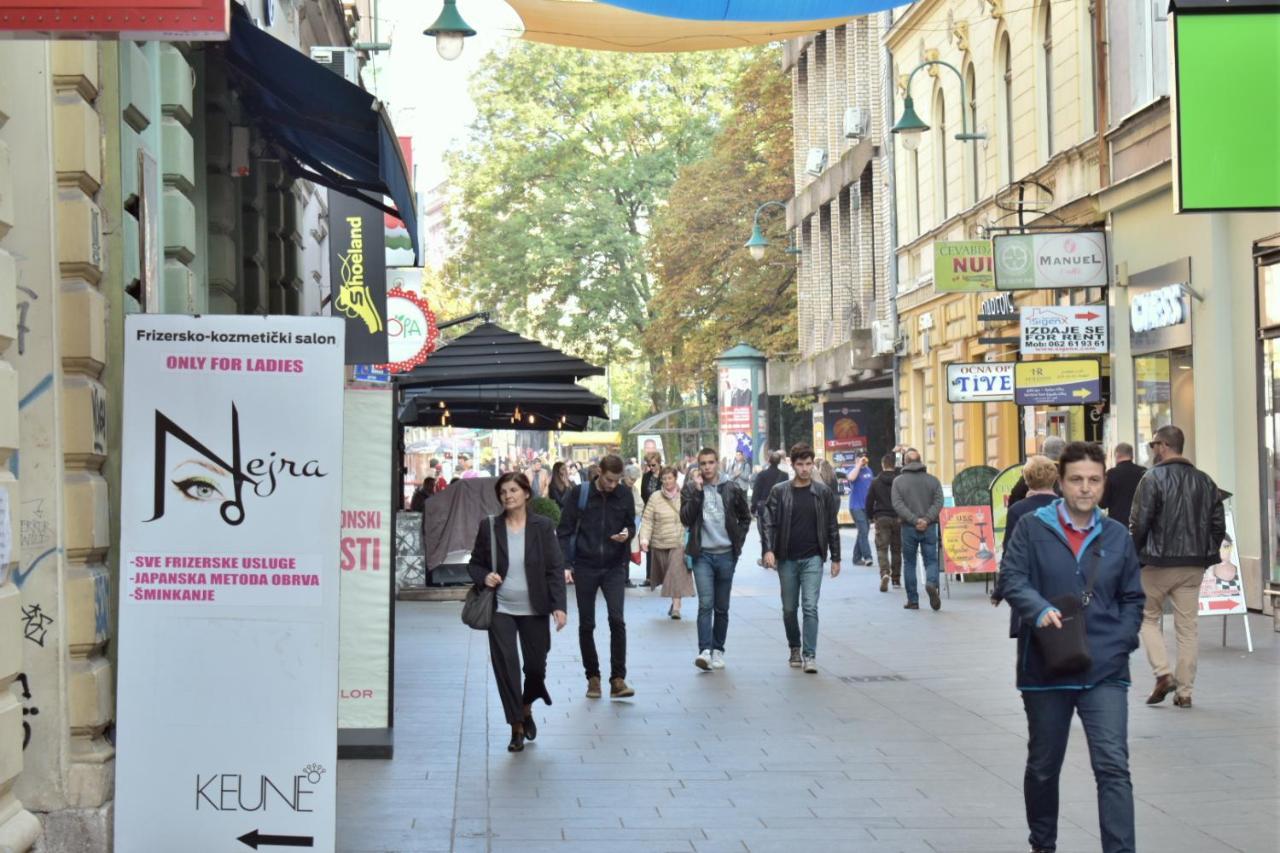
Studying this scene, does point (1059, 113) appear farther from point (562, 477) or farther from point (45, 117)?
point (45, 117)

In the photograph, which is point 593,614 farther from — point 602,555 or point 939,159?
point 939,159

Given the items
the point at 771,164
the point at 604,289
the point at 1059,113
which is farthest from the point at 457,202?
the point at 1059,113

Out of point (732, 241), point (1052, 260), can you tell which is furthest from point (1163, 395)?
point (732, 241)

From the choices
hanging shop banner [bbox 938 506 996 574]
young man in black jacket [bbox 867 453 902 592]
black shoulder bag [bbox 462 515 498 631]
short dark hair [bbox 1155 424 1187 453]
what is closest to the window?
young man in black jacket [bbox 867 453 902 592]

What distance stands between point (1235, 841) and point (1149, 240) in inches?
573

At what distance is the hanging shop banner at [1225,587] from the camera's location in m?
15.2

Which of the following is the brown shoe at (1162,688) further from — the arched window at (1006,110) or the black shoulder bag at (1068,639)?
the arched window at (1006,110)

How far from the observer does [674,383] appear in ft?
190

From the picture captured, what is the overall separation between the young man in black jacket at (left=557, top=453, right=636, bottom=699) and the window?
20051 mm

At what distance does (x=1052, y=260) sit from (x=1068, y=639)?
1674 cm

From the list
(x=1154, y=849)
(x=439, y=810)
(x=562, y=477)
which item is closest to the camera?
(x=1154, y=849)

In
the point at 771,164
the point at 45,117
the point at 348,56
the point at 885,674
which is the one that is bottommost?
the point at 885,674

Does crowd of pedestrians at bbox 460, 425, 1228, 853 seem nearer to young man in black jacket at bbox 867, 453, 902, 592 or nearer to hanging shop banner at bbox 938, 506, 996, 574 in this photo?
hanging shop banner at bbox 938, 506, 996, 574

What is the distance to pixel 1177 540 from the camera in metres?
12.5
